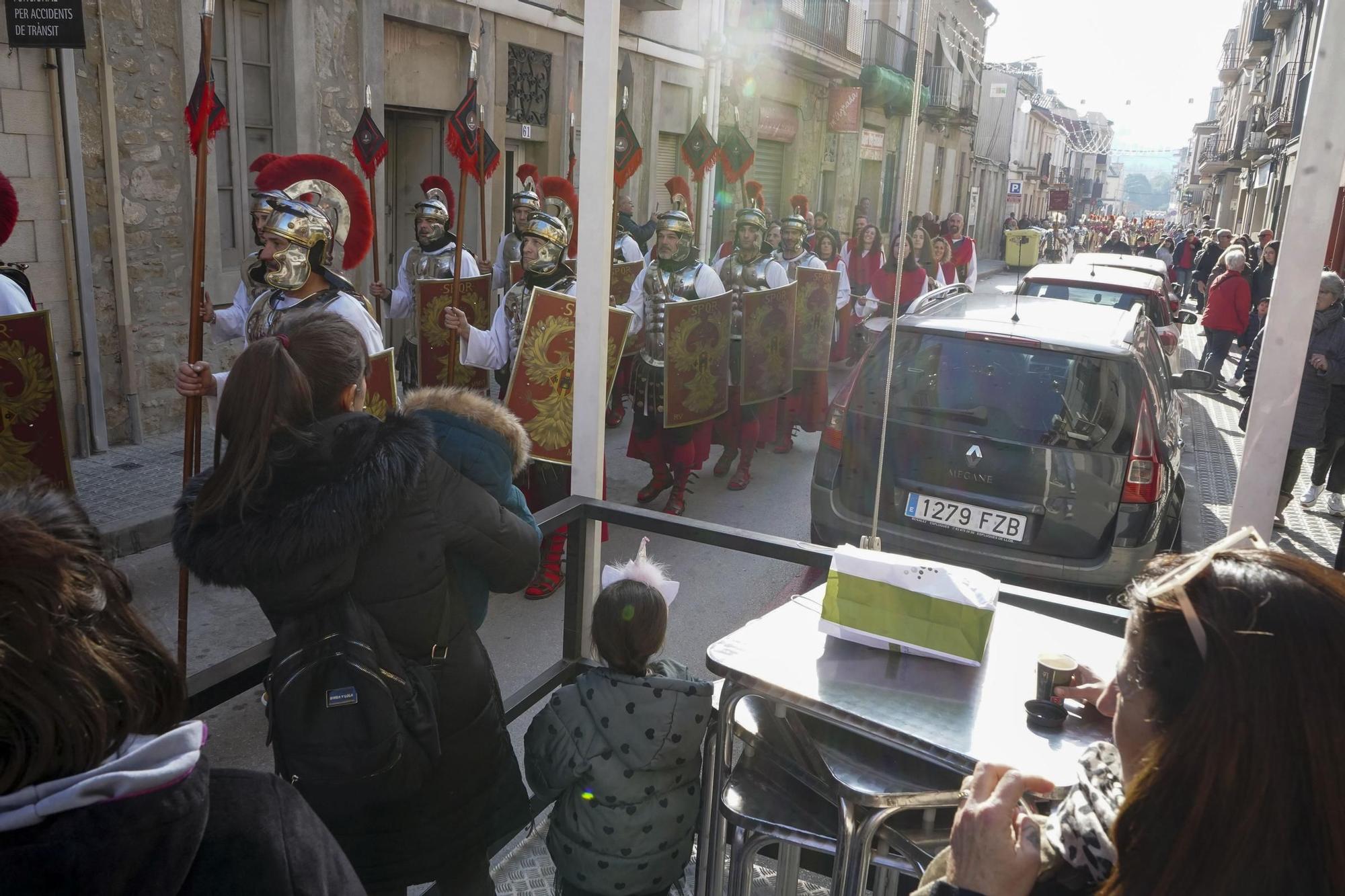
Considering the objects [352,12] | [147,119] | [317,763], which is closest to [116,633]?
[317,763]

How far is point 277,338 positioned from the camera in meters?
2.12

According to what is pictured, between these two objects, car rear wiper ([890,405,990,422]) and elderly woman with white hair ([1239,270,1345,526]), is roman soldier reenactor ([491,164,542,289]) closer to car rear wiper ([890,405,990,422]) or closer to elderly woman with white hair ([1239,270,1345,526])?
car rear wiper ([890,405,990,422])

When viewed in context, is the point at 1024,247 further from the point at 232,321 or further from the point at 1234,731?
the point at 1234,731

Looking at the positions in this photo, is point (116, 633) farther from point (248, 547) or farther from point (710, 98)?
point (710, 98)

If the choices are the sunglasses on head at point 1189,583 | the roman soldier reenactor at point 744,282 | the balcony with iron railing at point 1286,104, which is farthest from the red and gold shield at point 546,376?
the balcony with iron railing at point 1286,104

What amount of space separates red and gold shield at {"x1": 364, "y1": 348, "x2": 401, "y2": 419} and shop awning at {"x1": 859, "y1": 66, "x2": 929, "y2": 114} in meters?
23.3

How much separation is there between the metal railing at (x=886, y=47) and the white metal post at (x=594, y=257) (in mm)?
24124

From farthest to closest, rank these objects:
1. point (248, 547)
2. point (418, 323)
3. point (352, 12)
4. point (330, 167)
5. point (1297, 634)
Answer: point (352, 12) < point (418, 323) < point (330, 167) < point (248, 547) < point (1297, 634)

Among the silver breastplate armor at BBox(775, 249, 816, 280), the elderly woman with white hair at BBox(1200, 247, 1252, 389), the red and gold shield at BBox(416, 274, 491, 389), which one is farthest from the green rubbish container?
the red and gold shield at BBox(416, 274, 491, 389)

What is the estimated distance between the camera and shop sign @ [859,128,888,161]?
26188 millimetres

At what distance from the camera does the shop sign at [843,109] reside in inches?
952

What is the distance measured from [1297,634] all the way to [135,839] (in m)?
1.24

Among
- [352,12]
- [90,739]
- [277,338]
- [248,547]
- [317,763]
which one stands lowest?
[317,763]

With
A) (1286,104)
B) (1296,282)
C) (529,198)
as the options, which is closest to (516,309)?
(529,198)
